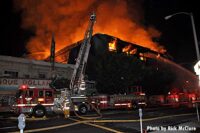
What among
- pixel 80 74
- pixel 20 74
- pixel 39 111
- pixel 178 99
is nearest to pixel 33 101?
pixel 39 111

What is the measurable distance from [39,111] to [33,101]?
951 millimetres

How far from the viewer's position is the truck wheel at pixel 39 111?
18.5 m

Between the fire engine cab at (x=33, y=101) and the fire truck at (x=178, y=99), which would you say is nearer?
the fire engine cab at (x=33, y=101)

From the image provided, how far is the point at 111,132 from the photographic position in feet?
37.0

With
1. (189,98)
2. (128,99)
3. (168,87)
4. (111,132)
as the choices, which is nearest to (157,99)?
(189,98)

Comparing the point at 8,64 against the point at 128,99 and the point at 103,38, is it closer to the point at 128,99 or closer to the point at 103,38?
the point at 128,99

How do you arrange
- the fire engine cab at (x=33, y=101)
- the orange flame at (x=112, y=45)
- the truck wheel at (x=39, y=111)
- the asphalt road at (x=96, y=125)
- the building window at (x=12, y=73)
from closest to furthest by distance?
the asphalt road at (x=96, y=125), the fire engine cab at (x=33, y=101), the truck wheel at (x=39, y=111), the building window at (x=12, y=73), the orange flame at (x=112, y=45)

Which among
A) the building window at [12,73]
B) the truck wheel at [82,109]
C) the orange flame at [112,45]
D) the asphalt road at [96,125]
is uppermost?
the orange flame at [112,45]

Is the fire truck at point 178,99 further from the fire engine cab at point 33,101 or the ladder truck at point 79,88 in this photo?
the fire engine cab at point 33,101

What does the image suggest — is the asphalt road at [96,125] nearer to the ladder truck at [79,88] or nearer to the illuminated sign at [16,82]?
the ladder truck at [79,88]

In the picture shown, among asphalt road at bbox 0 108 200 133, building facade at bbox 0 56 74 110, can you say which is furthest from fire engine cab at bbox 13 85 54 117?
building facade at bbox 0 56 74 110

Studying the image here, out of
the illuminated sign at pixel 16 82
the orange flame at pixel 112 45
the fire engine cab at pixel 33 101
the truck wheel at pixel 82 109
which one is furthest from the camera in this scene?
the orange flame at pixel 112 45

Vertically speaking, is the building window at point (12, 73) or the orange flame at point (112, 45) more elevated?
the orange flame at point (112, 45)

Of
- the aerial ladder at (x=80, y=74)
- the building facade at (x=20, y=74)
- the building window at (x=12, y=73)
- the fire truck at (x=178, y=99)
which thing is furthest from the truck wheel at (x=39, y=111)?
the fire truck at (x=178, y=99)
